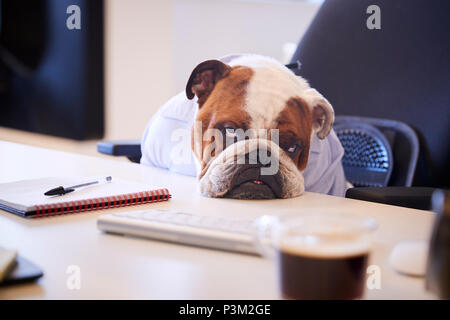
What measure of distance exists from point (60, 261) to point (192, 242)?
0.16 m

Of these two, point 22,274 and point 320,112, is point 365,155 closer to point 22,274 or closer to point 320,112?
point 320,112

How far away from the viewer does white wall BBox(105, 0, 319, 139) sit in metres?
3.05

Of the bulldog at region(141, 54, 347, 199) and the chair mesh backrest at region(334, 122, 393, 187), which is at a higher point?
the bulldog at region(141, 54, 347, 199)

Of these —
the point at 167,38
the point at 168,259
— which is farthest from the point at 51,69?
the point at 168,259

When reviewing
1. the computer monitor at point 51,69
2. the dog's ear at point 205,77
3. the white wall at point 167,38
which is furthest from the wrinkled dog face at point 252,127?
the computer monitor at point 51,69

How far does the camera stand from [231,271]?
1.89 ft

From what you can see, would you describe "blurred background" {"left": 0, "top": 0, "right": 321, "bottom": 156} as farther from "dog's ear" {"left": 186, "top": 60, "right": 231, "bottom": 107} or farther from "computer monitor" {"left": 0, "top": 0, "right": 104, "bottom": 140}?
"dog's ear" {"left": 186, "top": 60, "right": 231, "bottom": 107}

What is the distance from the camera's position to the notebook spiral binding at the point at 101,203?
0.80 meters

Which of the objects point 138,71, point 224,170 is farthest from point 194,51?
point 224,170

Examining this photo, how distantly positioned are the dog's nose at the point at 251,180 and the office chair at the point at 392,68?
0.51m

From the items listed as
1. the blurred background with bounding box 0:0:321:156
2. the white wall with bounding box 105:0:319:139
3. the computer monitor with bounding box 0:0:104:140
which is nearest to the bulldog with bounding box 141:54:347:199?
the blurred background with bounding box 0:0:321:156

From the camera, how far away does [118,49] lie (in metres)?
3.51

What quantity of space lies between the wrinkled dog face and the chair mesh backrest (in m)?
0.35
